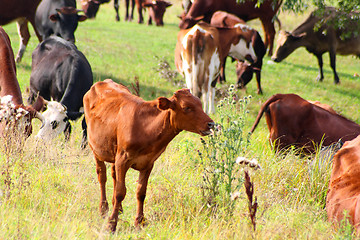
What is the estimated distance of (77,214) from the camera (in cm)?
499

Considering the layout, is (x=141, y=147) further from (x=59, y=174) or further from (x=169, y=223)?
(x=59, y=174)

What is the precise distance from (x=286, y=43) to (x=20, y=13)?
757 cm

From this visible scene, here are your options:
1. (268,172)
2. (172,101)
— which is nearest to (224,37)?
(268,172)

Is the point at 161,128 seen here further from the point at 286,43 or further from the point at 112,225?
the point at 286,43

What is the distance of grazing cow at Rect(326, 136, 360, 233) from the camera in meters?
5.30

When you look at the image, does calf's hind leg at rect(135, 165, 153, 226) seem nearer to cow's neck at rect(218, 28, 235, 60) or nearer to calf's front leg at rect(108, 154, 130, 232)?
calf's front leg at rect(108, 154, 130, 232)

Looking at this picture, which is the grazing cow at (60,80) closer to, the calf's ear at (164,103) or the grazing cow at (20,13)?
the calf's ear at (164,103)

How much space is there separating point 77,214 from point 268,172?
2638 mm

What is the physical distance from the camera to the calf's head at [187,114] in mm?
4430

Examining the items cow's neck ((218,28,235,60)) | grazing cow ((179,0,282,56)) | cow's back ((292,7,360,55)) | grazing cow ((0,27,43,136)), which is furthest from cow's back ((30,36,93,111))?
cow's back ((292,7,360,55))

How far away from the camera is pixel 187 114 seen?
4445 millimetres

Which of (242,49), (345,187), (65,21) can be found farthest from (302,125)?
(65,21)

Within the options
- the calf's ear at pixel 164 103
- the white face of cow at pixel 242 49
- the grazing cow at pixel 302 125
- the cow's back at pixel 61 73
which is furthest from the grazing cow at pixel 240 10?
the calf's ear at pixel 164 103

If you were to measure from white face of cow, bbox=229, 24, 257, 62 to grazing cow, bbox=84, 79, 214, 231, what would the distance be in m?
7.56
